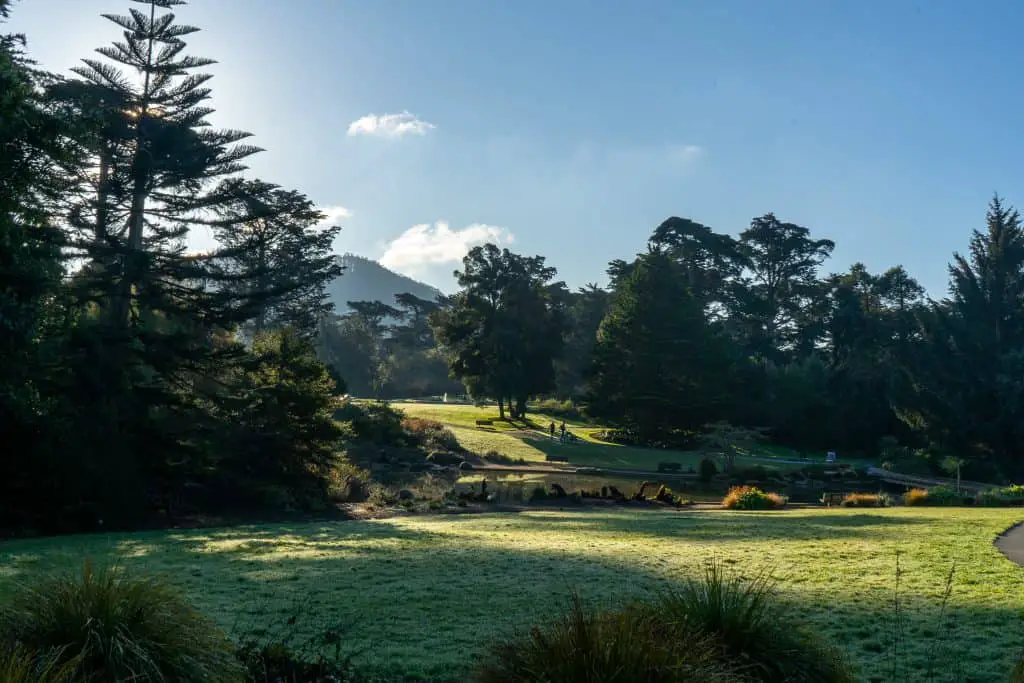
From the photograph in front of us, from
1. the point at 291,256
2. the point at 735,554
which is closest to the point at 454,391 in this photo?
the point at 291,256

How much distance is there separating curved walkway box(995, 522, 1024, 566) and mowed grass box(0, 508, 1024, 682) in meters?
0.20

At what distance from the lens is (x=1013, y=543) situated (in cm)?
1243

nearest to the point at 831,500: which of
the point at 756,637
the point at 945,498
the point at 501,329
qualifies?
the point at 945,498

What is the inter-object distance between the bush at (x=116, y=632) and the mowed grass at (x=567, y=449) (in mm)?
34797

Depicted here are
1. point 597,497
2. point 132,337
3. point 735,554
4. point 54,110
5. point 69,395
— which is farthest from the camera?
point 597,497

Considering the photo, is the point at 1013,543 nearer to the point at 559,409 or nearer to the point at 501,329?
the point at 501,329

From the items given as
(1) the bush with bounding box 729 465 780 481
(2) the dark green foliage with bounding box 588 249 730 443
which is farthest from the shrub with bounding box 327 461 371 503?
(2) the dark green foliage with bounding box 588 249 730 443

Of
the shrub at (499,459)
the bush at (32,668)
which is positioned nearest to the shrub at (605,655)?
the bush at (32,668)

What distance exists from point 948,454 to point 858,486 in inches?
409

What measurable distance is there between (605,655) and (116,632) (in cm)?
249

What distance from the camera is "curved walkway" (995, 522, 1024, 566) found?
10867 mm

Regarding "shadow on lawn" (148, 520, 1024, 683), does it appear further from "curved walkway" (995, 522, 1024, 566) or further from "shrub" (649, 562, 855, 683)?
"curved walkway" (995, 522, 1024, 566)

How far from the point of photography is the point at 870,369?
53062mm

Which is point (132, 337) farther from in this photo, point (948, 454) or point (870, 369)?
point (870, 369)
